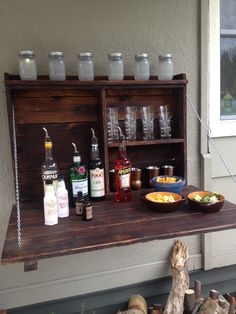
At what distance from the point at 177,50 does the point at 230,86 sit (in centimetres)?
47

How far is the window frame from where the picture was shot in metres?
1.85

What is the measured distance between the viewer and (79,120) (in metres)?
1.62

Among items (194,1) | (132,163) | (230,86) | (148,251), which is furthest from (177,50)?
(148,251)

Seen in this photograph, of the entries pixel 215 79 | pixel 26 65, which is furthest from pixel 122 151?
pixel 215 79

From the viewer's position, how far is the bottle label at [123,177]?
1519 mm

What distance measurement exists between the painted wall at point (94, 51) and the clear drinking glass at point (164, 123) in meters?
0.25

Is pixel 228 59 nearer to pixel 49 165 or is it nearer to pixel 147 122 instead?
pixel 147 122

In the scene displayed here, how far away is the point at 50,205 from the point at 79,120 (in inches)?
21.5

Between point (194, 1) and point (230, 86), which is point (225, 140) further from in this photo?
point (194, 1)

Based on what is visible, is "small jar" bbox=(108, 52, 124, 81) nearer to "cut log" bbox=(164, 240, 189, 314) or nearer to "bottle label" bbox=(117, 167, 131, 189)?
"bottle label" bbox=(117, 167, 131, 189)

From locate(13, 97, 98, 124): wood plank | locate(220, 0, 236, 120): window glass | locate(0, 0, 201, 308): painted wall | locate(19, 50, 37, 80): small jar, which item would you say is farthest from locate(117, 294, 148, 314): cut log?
locate(19, 50, 37, 80): small jar

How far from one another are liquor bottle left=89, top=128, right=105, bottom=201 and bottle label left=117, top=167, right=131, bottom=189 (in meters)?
0.09

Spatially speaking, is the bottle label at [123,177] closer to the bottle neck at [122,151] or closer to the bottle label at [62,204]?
the bottle neck at [122,151]

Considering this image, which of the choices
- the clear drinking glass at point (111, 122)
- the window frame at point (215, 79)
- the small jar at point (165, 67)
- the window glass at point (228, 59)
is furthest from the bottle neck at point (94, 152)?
the window glass at point (228, 59)
